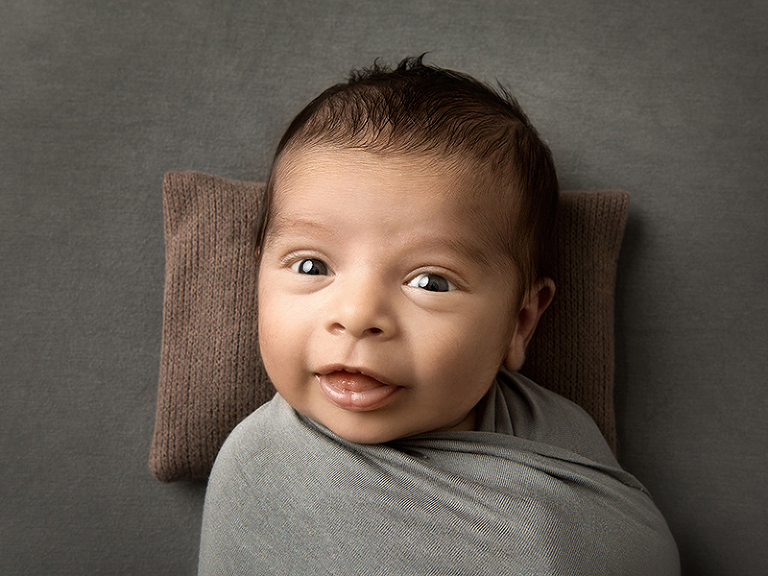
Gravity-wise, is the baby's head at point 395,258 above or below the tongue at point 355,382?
above

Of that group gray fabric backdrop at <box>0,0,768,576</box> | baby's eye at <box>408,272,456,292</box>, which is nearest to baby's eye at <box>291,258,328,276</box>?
baby's eye at <box>408,272,456,292</box>

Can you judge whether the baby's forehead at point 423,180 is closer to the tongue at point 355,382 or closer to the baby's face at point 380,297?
the baby's face at point 380,297

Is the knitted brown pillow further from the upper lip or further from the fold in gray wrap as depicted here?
the upper lip

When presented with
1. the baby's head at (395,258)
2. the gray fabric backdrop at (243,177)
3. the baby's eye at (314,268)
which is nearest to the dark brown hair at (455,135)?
the baby's head at (395,258)

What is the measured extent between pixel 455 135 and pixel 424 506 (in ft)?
1.79

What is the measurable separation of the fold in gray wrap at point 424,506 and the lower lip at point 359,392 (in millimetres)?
111

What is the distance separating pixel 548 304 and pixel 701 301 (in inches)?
13.7

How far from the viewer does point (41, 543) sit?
118cm

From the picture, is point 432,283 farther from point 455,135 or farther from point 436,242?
point 455,135

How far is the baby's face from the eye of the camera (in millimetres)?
815

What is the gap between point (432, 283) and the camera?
0.85m

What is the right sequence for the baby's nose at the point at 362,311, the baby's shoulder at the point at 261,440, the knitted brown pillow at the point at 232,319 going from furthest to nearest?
1. the knitted brown pillow at the point at 232,319
2. the baby's shoulder at the point at 261,440
3. the baby's nose at the point at 362,311

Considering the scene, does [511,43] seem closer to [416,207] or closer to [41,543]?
[416,207]

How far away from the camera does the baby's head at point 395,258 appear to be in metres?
0.82
